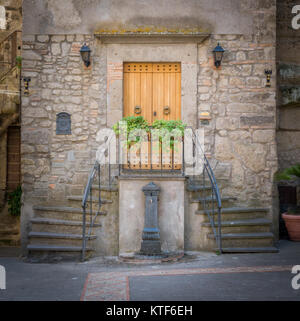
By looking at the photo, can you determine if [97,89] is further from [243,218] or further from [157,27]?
[243,218]

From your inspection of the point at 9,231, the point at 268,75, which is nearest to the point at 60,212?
the point at 9,231

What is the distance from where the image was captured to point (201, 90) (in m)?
8.08

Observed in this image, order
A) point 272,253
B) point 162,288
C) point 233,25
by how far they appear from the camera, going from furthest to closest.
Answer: point 233,25 < point 272,253 < point 162,288

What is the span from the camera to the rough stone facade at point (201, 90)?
8062mm

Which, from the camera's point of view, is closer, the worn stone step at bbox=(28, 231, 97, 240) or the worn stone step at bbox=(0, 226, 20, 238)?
the worn stone step at bbox=(28, 231, 97, 240)

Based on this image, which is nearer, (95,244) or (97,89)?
(95,244)

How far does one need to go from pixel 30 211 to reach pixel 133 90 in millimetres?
2980

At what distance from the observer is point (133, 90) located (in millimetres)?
8172

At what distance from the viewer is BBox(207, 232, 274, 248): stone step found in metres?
7.10

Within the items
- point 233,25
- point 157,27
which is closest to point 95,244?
point 157,27

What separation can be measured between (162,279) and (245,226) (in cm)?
258

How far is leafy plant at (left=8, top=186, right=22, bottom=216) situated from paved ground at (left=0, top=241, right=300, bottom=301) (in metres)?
3.58

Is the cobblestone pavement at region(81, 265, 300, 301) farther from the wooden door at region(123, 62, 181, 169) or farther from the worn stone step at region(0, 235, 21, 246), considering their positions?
the worn stone step at region(0, 235, 21, 246)

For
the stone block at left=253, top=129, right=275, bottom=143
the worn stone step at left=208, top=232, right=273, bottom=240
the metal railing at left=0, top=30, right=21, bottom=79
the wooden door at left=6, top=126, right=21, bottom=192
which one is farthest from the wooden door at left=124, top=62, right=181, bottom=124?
the wooden door at left=6, top=126, right=21, bottom=192
